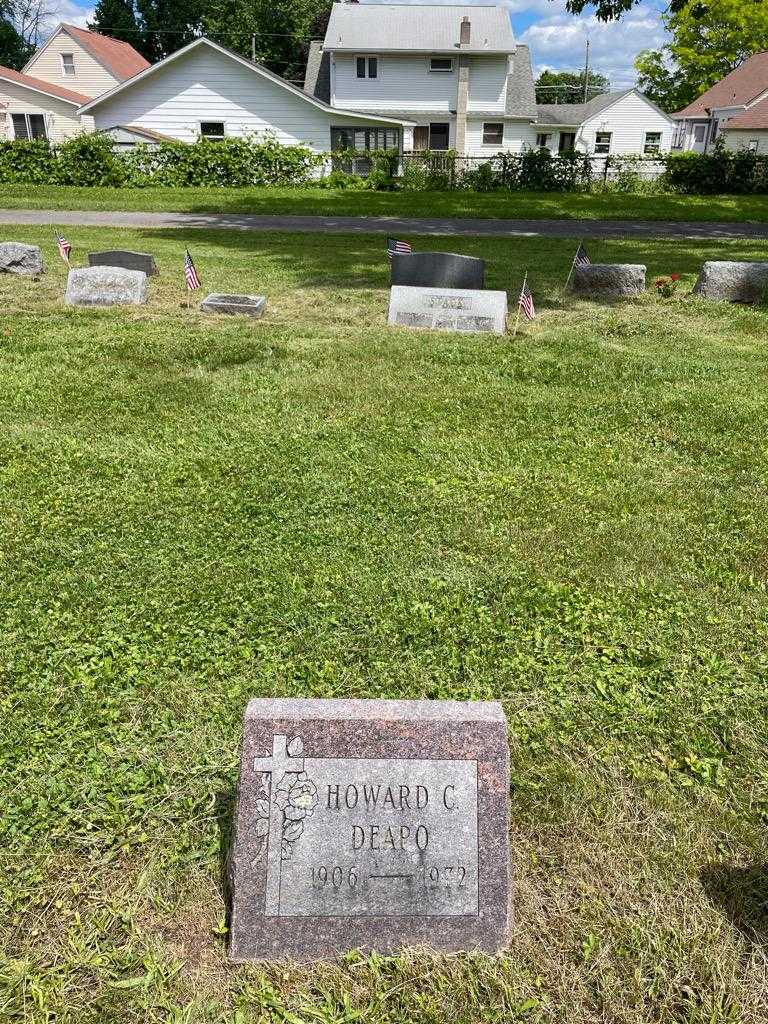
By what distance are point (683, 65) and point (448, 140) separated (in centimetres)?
2205

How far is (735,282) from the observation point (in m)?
12.4

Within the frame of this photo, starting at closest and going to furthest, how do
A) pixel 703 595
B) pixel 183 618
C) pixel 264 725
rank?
pixel 264 725
pixel 183 618
pixel 703 595

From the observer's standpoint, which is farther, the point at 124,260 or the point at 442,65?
the point at 442,65

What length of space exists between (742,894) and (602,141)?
60.4m

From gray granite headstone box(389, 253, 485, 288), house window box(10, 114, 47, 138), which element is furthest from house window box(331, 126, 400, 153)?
gray granite headstone box(389, 253, 485, 288)

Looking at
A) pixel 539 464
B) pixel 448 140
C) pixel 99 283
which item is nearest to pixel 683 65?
pixel 448 140

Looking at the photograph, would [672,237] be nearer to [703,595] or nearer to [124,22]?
[703,595]

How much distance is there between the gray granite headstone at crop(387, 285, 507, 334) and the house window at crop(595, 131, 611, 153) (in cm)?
5154

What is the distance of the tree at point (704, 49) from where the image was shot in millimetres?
44000

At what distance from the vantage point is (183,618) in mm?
4402

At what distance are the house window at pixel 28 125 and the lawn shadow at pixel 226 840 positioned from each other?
48124mm

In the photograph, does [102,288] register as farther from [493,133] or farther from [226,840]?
[493,133]

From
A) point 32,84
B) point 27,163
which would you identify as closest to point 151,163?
point 27,163

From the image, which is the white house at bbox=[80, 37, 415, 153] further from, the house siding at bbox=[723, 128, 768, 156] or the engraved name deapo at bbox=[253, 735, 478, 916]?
the engraved name deapo at bbox=[253, 735, 478, 916]
